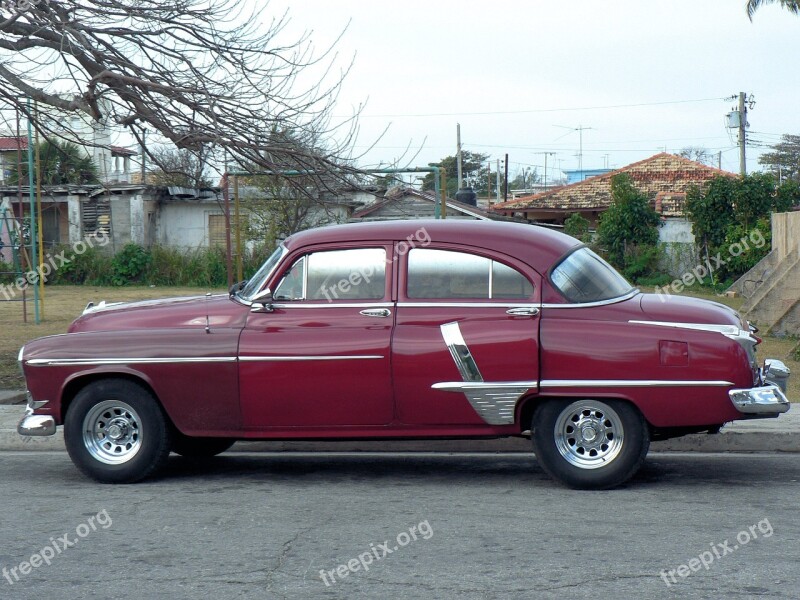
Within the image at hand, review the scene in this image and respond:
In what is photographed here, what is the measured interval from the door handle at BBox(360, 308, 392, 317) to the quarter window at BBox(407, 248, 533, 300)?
0.65 feet

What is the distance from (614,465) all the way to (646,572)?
1683mm

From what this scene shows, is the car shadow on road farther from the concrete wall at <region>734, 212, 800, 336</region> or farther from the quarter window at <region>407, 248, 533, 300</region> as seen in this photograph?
the concrete wall at <region>734, 212, 800, 336</region>

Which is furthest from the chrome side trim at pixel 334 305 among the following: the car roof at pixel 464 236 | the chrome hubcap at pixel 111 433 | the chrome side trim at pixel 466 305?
the chrome hubcap at pixel 111 433

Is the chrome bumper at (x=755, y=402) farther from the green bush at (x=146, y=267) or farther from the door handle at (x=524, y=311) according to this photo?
the green bush at (x=146, y=267)

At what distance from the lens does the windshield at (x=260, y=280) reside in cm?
720

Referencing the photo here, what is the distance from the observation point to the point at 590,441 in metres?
6.79

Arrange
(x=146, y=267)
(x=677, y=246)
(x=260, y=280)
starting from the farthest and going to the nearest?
(x=146, y=267) < (x=677, y=246) < (x=260, y=280)

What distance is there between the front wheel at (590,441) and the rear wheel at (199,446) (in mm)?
2580

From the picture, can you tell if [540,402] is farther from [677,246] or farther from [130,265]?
[130,265]

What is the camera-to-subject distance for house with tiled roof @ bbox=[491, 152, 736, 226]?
39.9 meters

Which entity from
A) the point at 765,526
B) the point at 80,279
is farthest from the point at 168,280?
the point at 765,526

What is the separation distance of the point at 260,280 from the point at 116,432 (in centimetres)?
149

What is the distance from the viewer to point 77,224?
136ft

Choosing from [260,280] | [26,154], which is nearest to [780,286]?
[260,280]
